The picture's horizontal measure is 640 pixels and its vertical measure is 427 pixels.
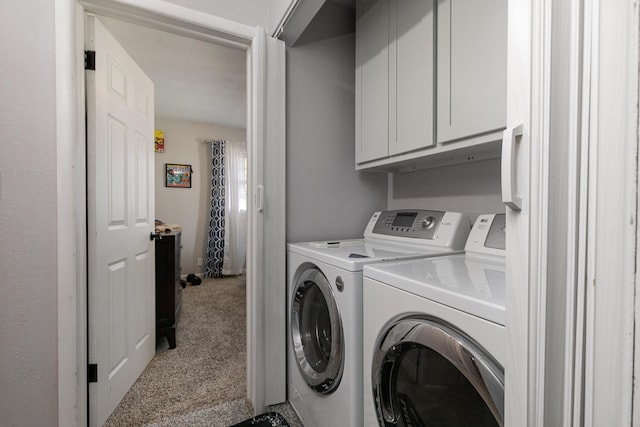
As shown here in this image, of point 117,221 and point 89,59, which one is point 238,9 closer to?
point 89,59

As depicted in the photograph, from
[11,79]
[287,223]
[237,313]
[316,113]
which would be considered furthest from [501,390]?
[237,313]

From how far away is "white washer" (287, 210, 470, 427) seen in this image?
988 millimetres

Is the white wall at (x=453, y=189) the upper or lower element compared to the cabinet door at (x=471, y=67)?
lower

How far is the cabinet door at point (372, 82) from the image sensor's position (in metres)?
1.44

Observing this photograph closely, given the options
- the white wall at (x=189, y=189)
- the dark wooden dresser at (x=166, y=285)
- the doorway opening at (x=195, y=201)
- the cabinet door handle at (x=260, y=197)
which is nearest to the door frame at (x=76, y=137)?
the doorway opening at (x=195, y=201)

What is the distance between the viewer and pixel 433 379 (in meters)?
0.77

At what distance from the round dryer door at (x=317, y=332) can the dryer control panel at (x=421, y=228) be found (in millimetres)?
517

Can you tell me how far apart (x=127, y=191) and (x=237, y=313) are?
1.71 meters

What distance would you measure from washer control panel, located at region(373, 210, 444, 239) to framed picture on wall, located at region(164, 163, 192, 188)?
3.65 meters

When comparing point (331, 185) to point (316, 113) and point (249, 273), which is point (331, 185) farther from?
point (249, 273)

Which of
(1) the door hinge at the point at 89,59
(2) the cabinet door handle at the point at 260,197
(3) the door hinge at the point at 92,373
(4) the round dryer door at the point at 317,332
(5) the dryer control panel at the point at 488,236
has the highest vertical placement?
(1) the door hinge at the point at 89,59

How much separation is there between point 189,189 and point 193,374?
3187mm

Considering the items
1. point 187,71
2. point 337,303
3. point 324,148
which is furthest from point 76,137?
point 187,71

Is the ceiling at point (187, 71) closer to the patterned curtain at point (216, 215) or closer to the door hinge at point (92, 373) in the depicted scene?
the patterned curtain at point (216, 215)
